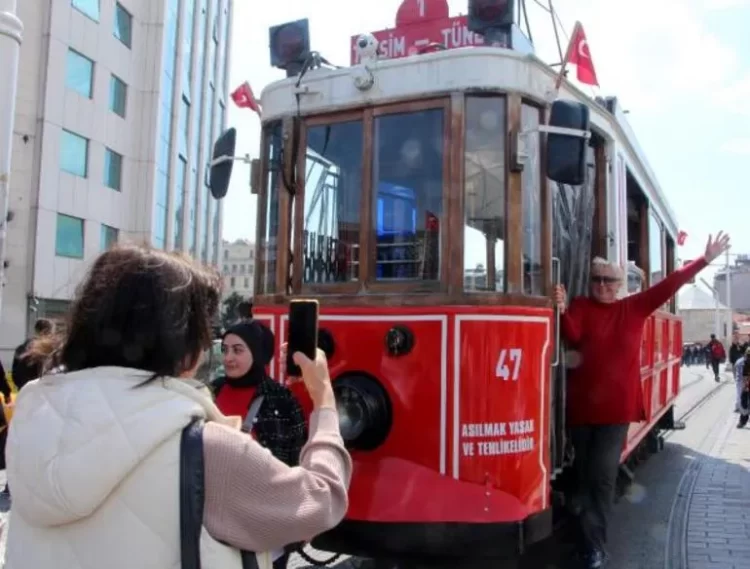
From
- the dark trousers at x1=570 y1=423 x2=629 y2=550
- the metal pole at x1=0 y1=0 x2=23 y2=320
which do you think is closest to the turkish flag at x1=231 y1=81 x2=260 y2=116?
the metal pole at x1=0 y1=0 x2=23 y2=320

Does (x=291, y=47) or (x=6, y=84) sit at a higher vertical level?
(x=291, y=47)

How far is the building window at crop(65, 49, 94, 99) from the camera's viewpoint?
75.7 feet

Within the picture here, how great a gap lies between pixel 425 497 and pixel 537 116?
6.99 feet

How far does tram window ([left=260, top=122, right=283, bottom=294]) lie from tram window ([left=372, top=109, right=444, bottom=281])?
69 centimetres

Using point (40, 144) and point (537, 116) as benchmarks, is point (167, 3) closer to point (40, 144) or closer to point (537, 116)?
point (40, 144)

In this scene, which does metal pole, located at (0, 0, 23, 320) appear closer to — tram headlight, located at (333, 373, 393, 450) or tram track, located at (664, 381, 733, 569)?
tram headlight, located at (333, 373, 393, 450)

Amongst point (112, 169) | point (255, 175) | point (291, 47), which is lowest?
point (255, 175)

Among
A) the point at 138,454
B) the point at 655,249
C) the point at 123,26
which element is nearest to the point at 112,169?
the point at 123,26

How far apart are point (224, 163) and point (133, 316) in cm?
333

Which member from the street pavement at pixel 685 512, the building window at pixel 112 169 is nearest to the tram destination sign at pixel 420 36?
the street pavement at pixel 685 512

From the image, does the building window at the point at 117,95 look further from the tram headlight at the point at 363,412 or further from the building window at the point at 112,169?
the tram headlight at the point at 363,412

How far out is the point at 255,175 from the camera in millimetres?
4770

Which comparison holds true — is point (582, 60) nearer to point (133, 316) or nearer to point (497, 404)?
point (497, 404)

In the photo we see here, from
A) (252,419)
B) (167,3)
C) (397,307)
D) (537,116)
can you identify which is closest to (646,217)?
(537,116)
